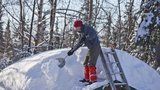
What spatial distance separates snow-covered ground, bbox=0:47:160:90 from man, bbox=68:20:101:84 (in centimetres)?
29

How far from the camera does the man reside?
1005 centimetres

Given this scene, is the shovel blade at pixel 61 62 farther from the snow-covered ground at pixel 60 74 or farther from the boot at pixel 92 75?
the boot at pixel 92 75

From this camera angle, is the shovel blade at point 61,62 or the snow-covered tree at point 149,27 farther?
the snow-covered tree at point 149,27

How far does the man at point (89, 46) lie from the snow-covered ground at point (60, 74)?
285mm

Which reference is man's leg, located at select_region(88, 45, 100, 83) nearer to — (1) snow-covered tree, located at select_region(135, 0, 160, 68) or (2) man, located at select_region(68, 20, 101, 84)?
(2) man, located at select_region(68, 20, 101, 84)

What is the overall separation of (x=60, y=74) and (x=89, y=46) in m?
1.30

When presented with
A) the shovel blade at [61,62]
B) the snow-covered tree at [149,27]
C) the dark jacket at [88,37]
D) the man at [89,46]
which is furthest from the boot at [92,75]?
the snow-covered tree at [149,27]

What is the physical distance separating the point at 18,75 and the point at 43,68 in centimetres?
73

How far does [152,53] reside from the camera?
17.3 metres

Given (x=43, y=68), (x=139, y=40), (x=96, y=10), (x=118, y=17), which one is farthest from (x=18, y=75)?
(x=118, y=17)

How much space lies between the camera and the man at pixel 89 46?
1005cm

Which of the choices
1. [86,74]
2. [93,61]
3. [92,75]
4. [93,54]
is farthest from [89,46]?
[86,74]

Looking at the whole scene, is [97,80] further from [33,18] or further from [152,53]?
[33,18]

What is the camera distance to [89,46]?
10.4 metres
